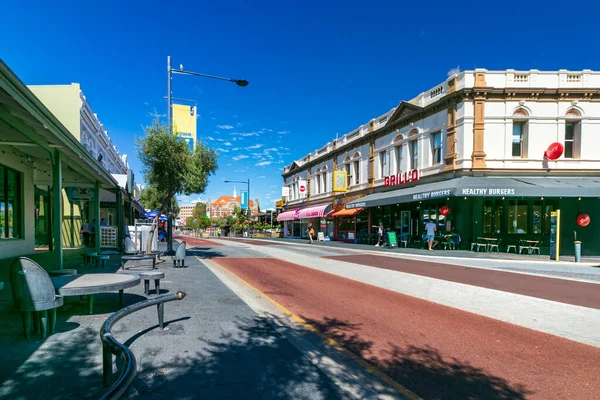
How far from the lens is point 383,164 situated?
2734cm

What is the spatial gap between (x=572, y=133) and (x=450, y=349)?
21.2 meters

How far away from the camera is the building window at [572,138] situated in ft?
62.6

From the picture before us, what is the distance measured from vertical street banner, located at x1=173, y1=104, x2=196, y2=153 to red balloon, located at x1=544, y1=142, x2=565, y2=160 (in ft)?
62.1

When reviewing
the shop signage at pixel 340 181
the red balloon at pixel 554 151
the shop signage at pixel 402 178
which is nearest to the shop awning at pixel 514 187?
the red balloon at pixel 554 151

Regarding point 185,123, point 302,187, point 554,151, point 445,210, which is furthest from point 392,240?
point 302,187

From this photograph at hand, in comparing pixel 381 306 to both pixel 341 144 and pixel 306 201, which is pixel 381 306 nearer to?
pixel 341 144

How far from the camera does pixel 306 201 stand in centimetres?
4088

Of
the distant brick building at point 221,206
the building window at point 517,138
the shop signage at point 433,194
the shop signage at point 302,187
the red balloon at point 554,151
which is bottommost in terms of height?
the distant brick building at point 221,206

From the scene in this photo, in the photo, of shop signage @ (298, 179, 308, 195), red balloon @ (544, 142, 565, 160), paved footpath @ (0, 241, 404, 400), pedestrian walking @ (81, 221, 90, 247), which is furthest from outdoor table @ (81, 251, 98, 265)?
shop signage @ (298, 179, 308, 195)

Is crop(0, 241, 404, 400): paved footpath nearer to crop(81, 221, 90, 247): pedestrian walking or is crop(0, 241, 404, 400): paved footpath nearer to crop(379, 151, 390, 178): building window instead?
crop(81, 221, 90, 247): pedestrian walking

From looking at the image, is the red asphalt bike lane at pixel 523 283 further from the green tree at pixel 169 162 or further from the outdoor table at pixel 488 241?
the green tree at pixel 169 162

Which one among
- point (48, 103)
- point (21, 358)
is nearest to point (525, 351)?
point (21, 358)

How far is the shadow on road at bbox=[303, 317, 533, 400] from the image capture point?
10.5 feet

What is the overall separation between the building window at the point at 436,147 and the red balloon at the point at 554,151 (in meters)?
5.57
